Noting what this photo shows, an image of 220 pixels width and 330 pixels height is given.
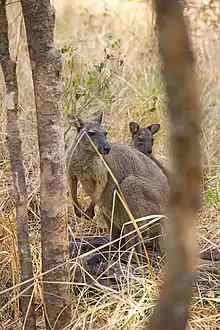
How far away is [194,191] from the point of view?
18.5 inches

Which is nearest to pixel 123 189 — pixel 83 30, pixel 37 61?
pixel 37 61

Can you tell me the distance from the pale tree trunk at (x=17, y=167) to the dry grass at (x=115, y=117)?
11cm

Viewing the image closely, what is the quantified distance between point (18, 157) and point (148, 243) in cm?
179

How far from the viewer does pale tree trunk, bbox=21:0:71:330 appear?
6.40 feet

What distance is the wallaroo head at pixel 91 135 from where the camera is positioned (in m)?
3.78

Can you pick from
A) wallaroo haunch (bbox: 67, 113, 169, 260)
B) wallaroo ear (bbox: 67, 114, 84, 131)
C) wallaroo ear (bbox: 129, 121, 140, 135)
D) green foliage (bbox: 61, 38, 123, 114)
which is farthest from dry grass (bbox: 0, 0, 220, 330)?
wallaroo ear (bbox: 67, 114, 84, 131)

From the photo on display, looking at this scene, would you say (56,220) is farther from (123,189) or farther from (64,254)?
Answer: (123,189)

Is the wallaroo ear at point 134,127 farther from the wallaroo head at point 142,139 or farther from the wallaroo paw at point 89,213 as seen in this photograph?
the wallaroo paw at point 89,213

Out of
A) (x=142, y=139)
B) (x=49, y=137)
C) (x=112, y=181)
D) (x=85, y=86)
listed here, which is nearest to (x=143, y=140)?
(x=142, y=139)

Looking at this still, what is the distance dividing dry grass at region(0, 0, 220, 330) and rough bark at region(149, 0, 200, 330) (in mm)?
515

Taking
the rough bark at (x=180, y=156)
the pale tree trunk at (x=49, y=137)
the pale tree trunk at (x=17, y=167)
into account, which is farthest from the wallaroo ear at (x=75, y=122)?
the rough bark at (x=180, y=156)

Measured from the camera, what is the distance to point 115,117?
5.55 meters

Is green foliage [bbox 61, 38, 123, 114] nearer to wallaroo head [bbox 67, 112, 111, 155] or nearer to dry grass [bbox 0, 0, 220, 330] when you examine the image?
dry grass [bbox 0, 0, 220, 330]

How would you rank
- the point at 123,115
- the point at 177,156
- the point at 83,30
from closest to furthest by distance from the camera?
the point at 177,156 < the point at 123,115 < the point at 83,30
